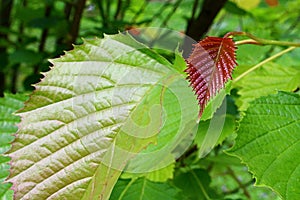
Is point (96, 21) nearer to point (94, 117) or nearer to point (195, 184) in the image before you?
point (195, 184)

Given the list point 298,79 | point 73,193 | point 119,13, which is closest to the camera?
point 73,193

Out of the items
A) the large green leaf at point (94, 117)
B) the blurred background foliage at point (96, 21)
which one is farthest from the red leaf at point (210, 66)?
the blurred background foliage at point (96, 21)

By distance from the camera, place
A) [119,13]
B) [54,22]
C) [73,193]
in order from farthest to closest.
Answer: [119,13], [54,22], [73,193]

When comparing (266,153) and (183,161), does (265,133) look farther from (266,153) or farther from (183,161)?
(183,161)

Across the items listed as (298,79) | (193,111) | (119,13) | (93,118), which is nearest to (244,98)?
(298,79)

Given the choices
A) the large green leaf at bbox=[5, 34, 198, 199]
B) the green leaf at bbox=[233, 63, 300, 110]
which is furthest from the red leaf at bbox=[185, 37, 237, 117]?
the green leaf at bbox=[233, 63, 300, 110]

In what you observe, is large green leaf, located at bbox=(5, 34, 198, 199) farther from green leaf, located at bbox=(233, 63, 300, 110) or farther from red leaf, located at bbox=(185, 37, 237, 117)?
green leaf, located at bbox=(233, 63, 300, 110)

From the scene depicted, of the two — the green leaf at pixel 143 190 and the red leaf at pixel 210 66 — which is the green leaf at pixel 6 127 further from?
the red leaf at pixel 210 66

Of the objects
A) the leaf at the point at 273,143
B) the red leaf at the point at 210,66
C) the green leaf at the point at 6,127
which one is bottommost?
the green leaf at the point at 6,127
